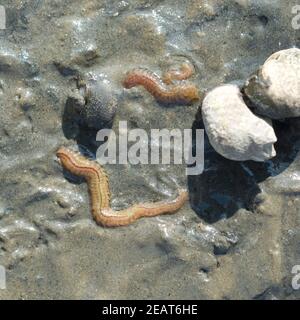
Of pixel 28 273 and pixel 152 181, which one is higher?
pixel 152 181

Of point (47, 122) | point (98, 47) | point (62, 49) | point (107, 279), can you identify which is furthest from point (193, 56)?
point (107, 279)

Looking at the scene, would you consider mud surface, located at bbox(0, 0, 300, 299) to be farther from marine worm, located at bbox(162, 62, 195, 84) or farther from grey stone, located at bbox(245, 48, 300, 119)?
grey stone, located at bbox(245, 48, 300, 119)

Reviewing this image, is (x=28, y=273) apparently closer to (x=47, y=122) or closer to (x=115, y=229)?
(x=115, y=229)

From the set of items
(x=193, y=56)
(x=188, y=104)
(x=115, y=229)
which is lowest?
(x=115, y=229)
